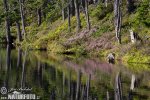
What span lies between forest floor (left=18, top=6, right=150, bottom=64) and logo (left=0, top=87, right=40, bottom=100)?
18652 mm

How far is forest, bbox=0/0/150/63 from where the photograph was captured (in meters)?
41.4

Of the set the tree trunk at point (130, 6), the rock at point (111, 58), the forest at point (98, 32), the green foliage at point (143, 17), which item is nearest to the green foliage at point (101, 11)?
the forest at point (98, 32)

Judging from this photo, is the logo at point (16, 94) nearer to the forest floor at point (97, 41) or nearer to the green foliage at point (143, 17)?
the forest floor at point (97, 41)

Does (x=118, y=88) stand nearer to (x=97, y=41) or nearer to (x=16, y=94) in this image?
(x=16, y=94)

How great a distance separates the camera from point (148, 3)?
143ft

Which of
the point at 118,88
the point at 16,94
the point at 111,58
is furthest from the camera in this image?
the point at 111,58

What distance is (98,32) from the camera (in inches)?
1930

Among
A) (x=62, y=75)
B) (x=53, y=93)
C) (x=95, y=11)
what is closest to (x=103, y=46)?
Result: (x=95, y=11)

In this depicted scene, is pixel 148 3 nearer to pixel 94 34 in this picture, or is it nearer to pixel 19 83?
pixel 94 34

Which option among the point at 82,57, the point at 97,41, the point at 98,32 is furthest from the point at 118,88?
the point at 98,32

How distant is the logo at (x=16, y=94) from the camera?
19.0 meters

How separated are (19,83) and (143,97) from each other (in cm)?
740

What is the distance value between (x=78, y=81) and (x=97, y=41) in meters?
22.0

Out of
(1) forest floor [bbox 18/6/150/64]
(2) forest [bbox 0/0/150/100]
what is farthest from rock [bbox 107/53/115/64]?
(1) forest floor [bbox 18/6/150/64]
